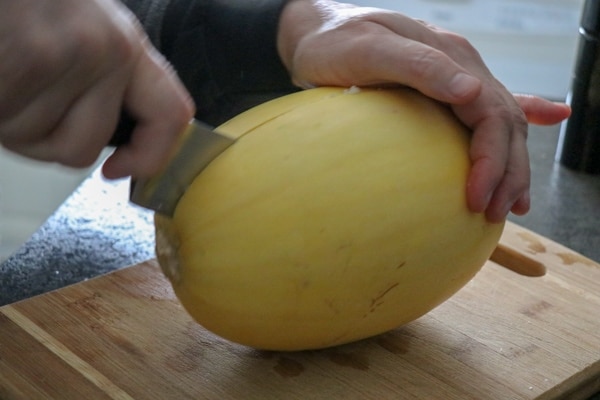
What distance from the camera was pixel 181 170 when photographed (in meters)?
0.81

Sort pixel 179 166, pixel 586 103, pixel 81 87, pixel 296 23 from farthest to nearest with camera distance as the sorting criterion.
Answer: pixel 586 103 → pixel 296 23 → pixel 179 166 → pixel 81 87

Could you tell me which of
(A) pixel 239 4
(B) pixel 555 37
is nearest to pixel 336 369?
(A) pixel 239 4

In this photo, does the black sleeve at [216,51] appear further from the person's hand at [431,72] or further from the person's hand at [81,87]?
the person's hand at [81,87]

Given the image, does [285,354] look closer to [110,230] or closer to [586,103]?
[110,230]

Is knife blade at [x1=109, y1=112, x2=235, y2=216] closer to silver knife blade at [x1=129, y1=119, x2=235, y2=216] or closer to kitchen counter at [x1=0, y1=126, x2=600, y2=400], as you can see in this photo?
silver knife blade at [x1=129, y1=119, x2=235, y2=216]

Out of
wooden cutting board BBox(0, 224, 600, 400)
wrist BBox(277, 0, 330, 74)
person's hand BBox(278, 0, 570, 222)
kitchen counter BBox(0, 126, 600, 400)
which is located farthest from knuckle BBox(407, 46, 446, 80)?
kitchen counter BBox(0, 126, 600, 400)

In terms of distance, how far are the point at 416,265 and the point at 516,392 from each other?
173mm

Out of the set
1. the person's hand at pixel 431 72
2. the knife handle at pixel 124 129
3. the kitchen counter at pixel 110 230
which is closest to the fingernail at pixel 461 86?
the person's hand at pixel 431 72

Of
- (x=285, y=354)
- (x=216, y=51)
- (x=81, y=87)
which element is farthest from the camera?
(x=216, y=51)

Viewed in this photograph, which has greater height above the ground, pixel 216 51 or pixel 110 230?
pixel 216 51

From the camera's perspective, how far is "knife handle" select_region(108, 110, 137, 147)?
73 cm

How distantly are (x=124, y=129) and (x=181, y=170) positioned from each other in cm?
8

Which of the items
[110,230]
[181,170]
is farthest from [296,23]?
[110,230]

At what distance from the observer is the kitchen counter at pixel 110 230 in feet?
3.73
